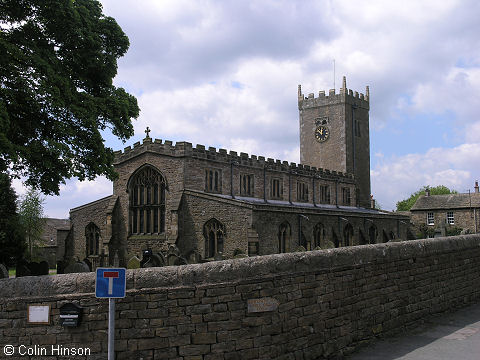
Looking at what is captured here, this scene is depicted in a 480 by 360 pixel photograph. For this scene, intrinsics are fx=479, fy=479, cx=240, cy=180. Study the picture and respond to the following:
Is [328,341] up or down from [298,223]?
down

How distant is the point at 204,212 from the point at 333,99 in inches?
1076

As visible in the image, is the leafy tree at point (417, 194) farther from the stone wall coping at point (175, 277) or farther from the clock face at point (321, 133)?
the stone wall coping at point (175, 277)

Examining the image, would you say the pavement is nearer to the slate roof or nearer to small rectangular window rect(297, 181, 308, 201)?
small rectangular window rect(297, 181, 308, 201)

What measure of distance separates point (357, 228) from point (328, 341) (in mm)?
29183

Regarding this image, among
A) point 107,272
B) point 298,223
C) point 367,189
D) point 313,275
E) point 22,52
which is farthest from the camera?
point 367,189

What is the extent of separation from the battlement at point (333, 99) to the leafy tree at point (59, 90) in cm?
3526

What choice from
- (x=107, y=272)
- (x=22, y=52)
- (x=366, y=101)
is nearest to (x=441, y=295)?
(x=107, y=272)

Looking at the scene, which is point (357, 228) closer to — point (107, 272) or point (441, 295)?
point (441, 295)

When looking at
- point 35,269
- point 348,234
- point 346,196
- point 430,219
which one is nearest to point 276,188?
point 348,234

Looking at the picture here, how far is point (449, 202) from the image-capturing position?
53406mm

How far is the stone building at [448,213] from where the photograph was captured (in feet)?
167

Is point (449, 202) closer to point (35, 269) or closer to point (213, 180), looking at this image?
point (213, 180)

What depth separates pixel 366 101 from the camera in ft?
174

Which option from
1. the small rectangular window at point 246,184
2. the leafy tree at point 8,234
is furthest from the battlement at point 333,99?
the leafy tree at point 8,234
